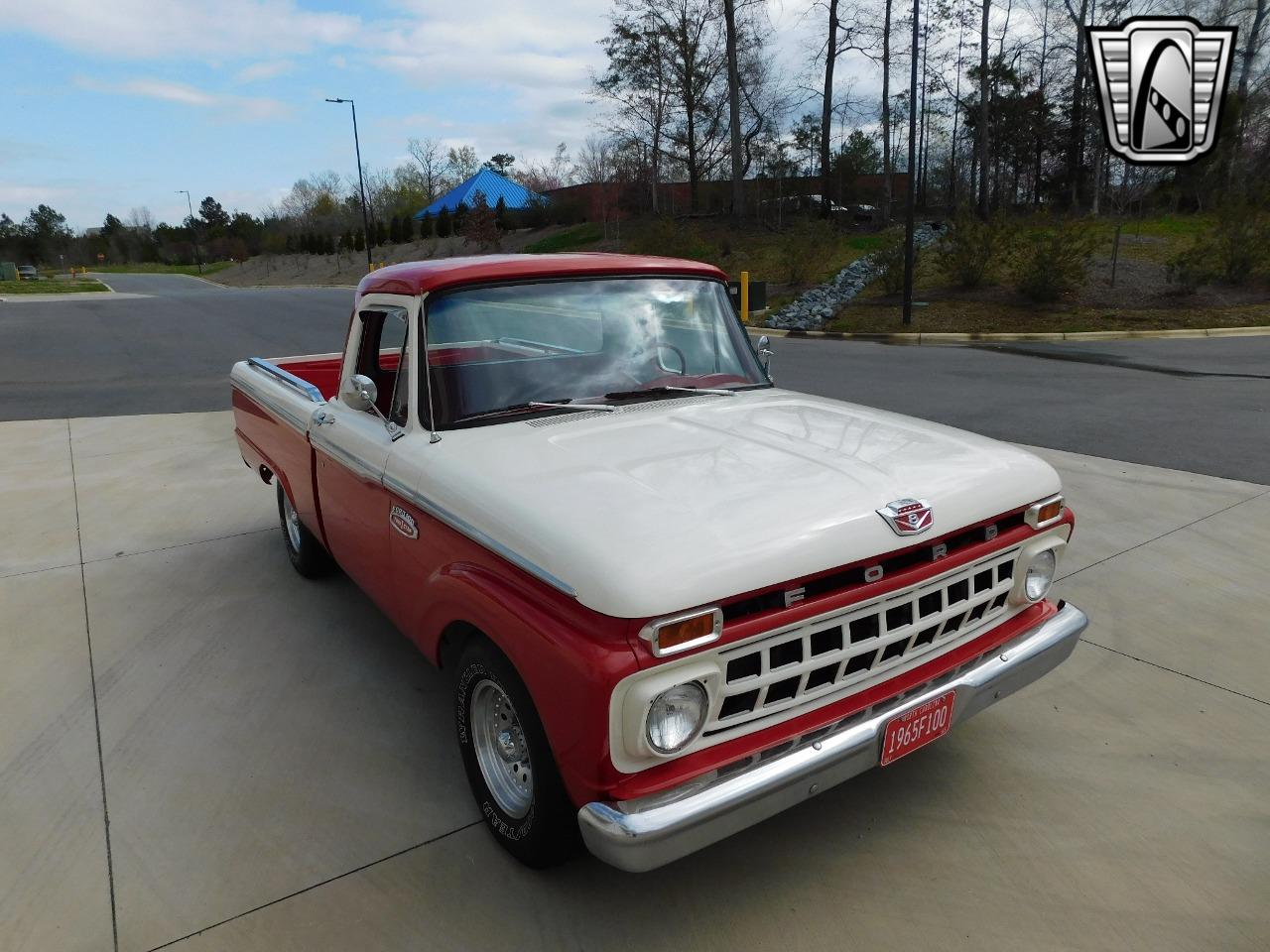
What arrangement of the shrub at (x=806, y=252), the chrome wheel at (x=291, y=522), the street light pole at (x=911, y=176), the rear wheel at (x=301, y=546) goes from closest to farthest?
the rear wheel at (x=301, y=546) < the chrome wheel at (x=291, y=522) < the street light pole at (x=911, y=176) < the shrub at (x=806, y=252)

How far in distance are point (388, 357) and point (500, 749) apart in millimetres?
1799

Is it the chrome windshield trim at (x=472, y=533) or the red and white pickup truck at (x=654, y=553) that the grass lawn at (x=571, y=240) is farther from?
the chrome windshield trim at (x=472, y=533)

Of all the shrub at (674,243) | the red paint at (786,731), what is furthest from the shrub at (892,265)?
the red paint at (786,731)

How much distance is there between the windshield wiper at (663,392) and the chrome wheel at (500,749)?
4.14 feet

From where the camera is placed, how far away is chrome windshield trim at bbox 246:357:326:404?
4168 mm

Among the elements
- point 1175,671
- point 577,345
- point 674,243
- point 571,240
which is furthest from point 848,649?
point 571,240

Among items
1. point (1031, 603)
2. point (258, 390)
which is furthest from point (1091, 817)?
point (258, 390)

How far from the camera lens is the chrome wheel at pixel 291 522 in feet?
16.5

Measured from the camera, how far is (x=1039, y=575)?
117 inches

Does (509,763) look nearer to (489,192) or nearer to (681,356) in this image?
(681,356)

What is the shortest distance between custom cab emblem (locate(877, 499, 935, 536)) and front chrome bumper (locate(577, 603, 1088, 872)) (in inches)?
20.8

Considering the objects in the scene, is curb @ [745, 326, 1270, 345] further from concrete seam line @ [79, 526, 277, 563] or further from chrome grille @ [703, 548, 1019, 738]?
chrome grille @ [703, 548, 1019, 738]

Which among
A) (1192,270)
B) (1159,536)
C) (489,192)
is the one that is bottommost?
(1159,536)

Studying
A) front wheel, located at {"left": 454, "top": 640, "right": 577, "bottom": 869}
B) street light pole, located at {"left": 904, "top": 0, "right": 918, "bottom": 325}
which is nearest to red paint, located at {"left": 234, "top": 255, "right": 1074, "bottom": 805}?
front wheel, located at {"left": 454, "top": 640, "right": 577, "bottom": 869}
